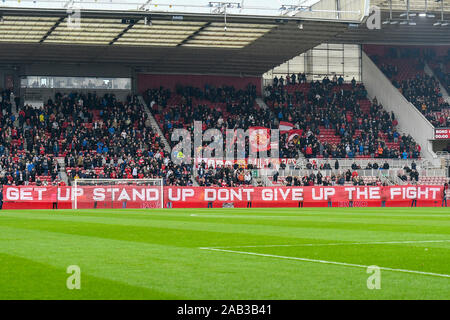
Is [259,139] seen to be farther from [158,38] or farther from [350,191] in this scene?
[350,191]

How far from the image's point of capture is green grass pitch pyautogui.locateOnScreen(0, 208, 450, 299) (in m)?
8.41

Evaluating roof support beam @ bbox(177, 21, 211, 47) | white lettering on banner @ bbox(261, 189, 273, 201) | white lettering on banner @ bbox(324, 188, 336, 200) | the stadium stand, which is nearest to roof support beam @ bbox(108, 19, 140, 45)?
roof support beam @ bbox(177, 21, 211, 47)

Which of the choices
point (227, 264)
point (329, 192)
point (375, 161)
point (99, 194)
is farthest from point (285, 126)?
point (227, 264)

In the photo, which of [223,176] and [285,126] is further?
[285,126]

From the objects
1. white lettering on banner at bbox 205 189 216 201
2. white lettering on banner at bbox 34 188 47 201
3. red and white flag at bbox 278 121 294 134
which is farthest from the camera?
red and white flag at bbox 278 121 294 134

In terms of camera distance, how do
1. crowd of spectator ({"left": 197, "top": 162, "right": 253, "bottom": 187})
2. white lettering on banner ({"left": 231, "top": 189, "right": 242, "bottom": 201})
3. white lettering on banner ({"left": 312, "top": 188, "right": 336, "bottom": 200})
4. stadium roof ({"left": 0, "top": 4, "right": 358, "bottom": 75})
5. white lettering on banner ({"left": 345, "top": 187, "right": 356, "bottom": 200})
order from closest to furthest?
1. white lettering on banner ({"left": 231, "top": 189, "right": 242, "bottom": 201})
2. white lettering on banner ({"left": 312, "top": 188, "right": 336, "bottom": 200})
3. white lettering on banner ({"left": 345, "top": 187, "right": 356, "bottom": 200})
4. stadium roof ({"left": 0, "top": 4, "right": 358, "bottom": 75})
5. crowd of spectator ({"left": 197, "top": 162, "right": 253, "bottom": 187})

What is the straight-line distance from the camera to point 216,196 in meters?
45.0

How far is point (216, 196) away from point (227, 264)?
33923 mm

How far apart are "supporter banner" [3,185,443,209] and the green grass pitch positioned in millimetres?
23771

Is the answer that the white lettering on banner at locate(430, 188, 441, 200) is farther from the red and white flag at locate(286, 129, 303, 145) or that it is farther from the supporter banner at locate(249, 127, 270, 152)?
the red and white flag at locate(286, 129, 303, 145)

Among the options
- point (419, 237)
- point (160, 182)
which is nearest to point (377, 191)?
point (160, 182)

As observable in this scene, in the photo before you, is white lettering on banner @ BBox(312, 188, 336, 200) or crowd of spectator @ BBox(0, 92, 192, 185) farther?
crowd of spectator @ BBox(0, 92, 192, 185)

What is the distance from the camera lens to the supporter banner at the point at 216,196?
138ft

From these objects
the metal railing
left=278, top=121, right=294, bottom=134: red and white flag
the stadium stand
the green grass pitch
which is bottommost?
the green grass pitch
